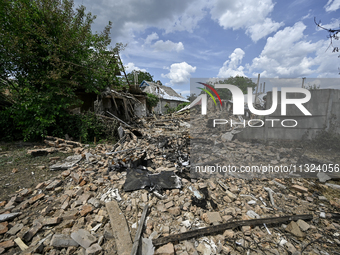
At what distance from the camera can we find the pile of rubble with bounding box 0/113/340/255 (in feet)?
8.02

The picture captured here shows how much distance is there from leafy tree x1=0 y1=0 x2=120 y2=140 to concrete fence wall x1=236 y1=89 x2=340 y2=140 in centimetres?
912

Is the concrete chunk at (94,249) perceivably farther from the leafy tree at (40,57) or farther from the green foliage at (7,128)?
the green foliage at (7,128)

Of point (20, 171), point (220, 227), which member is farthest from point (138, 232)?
point (20, 171)

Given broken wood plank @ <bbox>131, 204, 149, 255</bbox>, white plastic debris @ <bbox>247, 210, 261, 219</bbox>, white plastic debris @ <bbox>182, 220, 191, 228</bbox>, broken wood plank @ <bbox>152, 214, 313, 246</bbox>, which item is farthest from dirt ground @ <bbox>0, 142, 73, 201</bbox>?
white plastic debris @ <bbox>247, 210, 261, 219</bbox>

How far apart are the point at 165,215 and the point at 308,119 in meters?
7.37

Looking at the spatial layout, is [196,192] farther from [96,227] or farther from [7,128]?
[7,128]

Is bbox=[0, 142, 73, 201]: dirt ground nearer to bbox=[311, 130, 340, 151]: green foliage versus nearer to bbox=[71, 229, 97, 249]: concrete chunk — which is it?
bbox=[71, 229, 97, 249]: concrete chunk

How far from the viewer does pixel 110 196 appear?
3.49 metres

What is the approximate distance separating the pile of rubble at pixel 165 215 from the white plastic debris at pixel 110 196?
0.03 m

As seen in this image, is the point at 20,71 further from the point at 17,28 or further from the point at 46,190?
the point at 46,190

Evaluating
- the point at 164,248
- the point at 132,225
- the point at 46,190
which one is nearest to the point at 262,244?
the point at 164,248

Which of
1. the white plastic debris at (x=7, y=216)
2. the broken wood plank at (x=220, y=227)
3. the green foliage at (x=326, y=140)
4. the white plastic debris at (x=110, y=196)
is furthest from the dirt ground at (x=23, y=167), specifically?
the broken wood plank at (x=220, y=227)

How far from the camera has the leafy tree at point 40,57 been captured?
6.70 meters

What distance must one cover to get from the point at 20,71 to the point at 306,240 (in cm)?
1166
